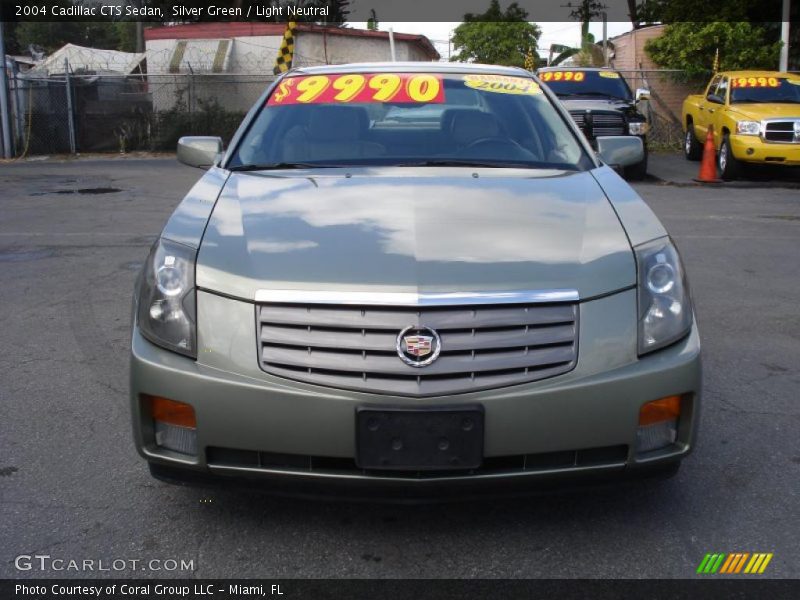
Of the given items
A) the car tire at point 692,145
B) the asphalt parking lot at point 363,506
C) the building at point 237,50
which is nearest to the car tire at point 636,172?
the car tire at point 692,145

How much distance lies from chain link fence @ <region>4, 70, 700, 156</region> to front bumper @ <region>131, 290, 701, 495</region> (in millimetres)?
19798

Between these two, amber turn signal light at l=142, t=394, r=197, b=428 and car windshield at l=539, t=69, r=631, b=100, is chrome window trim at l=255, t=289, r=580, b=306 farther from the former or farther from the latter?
car windshield at l=539, t=69, r=631, b=100

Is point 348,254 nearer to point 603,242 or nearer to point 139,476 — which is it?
point 603,242

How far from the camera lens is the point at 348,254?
9.72ft

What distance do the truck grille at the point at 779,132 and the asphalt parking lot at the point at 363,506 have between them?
30.3ft

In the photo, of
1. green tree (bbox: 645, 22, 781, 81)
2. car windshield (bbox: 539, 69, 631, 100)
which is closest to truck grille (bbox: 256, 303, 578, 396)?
car windshield (bbox: 539, 69, 631, 100)

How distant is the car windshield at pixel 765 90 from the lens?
1563 cm

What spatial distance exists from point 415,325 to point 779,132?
1341 cm

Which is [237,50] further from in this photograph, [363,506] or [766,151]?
[363,506]

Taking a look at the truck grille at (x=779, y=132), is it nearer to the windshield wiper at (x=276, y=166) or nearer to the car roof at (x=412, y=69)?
the car roof at (x=412, y=69)

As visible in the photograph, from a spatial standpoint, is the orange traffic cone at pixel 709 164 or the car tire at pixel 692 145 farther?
the car tire at pixel 692 145

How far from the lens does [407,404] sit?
2.70 metres

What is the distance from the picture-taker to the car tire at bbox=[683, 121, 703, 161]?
1855 centimetres

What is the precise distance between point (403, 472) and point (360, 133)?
7.02ft
